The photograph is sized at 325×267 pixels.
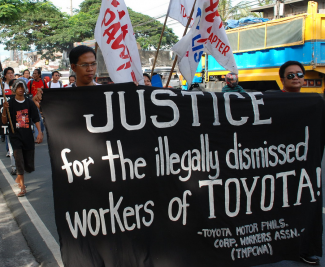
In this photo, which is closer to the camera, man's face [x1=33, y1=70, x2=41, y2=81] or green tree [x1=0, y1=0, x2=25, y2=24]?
man's face [x1=33, y1=70, x2=41, y2=81]

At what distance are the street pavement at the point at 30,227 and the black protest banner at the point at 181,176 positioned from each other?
2.04 feet

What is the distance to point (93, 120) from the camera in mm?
2729

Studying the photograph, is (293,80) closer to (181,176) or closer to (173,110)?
(173,110)

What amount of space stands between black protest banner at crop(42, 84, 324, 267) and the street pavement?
2.04 feet

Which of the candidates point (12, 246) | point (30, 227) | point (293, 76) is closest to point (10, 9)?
point (30, 227)

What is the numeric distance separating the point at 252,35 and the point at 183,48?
1050 cm

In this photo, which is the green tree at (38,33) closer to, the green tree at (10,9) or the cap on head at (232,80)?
the green tree at (10,9)

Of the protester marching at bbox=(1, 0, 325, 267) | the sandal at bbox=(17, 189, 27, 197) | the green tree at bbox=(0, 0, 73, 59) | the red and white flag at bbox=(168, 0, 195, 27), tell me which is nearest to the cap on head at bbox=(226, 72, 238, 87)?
the red and white flag at bbox=(168, 0, 195, 27)

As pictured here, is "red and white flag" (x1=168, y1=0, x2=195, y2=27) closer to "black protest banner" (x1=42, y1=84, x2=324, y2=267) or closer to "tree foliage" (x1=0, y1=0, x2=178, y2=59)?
"black protest banner" (x1=42, y1=84, x2=324, y2=267)

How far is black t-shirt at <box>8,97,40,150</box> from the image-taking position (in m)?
5.49

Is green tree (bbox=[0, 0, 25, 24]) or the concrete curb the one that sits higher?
green tree (bbox=[0, 0, 25, 24])

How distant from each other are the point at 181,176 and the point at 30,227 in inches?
91.1

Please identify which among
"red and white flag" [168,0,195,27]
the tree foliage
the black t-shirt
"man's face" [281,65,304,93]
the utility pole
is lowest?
the black t-shirt

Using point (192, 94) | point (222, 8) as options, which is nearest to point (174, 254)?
point (192, 94)
